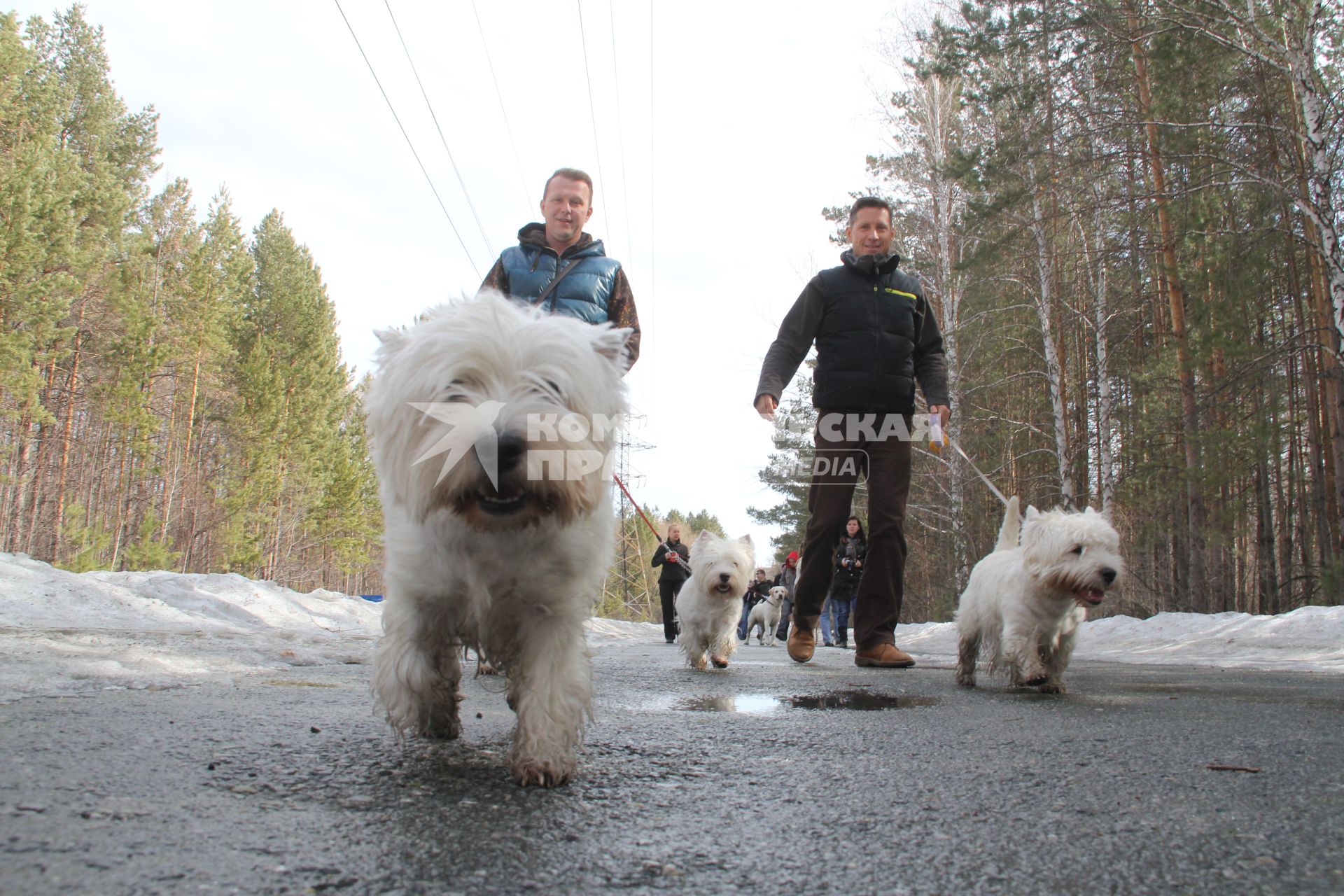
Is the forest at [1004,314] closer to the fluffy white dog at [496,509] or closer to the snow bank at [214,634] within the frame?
the snow bank at [214,634]

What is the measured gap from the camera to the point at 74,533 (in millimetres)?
21469

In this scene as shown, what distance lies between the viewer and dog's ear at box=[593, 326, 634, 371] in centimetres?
283

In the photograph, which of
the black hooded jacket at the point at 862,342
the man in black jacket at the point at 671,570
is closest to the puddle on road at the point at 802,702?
the black hooded jacket at the point at 862,342

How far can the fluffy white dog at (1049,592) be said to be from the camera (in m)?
5.48

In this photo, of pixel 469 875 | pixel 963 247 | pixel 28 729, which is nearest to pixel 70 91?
pixel 963 247

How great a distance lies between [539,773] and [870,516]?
4.68 meters

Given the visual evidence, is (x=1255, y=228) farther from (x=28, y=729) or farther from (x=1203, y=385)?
(x=28, y=729)

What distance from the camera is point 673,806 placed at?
6.37ft

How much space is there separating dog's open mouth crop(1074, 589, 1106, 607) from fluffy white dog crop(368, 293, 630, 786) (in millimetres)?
3998

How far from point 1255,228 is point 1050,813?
44.5ft

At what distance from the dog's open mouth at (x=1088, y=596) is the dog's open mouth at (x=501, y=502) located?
174 inches

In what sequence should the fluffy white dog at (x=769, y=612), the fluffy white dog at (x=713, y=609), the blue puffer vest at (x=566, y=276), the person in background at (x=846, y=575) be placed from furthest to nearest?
the fluffy white dog at (x=769, y=612)
the person in background at (x=846, y=575)
the fluffy white dog at (x=713, y=609)
the blue puffer vest at (x=566, y=276)

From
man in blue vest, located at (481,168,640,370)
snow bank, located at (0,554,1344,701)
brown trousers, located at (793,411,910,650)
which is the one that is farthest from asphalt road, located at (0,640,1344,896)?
brown trousers, located at (793,411,910,650)

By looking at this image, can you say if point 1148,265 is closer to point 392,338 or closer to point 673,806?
point 392,338
